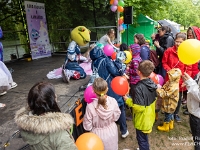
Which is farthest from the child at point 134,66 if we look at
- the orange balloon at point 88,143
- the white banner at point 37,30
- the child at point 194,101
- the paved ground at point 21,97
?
the white banner at point 37,30

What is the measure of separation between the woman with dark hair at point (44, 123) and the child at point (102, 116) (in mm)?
740

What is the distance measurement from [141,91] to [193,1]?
4937cm

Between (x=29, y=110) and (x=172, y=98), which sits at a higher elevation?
(x=29, y=110)

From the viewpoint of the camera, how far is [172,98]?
9.18ft

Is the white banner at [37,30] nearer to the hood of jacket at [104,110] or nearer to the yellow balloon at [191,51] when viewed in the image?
the hood of jacket at [104,110]

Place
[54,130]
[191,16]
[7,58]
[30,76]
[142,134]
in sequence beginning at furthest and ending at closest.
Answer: [191,16]
[7,58]
[30,76]
[142,134]
[54,130]

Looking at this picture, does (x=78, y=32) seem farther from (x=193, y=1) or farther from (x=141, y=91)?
(x=193, y=1)

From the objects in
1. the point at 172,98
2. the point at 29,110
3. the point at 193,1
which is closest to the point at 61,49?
the point at 172,98

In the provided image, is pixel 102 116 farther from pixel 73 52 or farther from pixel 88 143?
pixel 73 52

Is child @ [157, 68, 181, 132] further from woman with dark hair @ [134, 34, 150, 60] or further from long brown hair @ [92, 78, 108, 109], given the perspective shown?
long brown hair @ [92, 78, 108, 109]

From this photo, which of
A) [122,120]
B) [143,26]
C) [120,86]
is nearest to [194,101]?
[120,86]

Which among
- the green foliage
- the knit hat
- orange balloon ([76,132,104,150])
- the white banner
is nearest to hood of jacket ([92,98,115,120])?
orange balloon ([76,132,104,150])

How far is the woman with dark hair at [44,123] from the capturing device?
46.3 inches

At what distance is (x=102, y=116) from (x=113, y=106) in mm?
189
